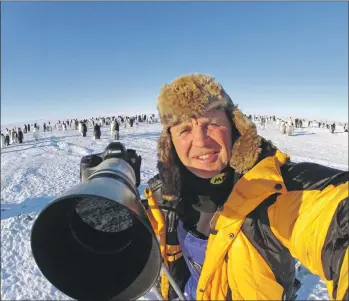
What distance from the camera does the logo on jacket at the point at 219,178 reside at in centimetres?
192

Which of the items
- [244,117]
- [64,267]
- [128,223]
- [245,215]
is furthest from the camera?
[244,117]

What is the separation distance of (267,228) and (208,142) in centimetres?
58

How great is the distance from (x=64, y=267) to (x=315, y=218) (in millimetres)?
1025

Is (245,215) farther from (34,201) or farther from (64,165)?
(64,165)

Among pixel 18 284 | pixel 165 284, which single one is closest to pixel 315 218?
pixel 165 284

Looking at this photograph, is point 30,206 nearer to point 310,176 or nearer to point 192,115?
point 192,115

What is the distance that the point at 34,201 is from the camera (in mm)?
7746

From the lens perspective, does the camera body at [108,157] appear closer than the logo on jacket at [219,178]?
Yes

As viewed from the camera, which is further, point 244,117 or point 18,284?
point 18,284

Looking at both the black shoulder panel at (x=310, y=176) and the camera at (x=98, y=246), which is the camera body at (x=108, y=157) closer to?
the camera at (x=98, y=246)

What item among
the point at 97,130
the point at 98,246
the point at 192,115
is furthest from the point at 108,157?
the point at 97,130

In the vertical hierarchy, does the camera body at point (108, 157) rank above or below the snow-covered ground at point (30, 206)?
above

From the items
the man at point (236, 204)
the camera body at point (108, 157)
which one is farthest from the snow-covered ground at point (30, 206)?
the camera body at point (108, 157)

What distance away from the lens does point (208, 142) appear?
→ 1839 millimetres
